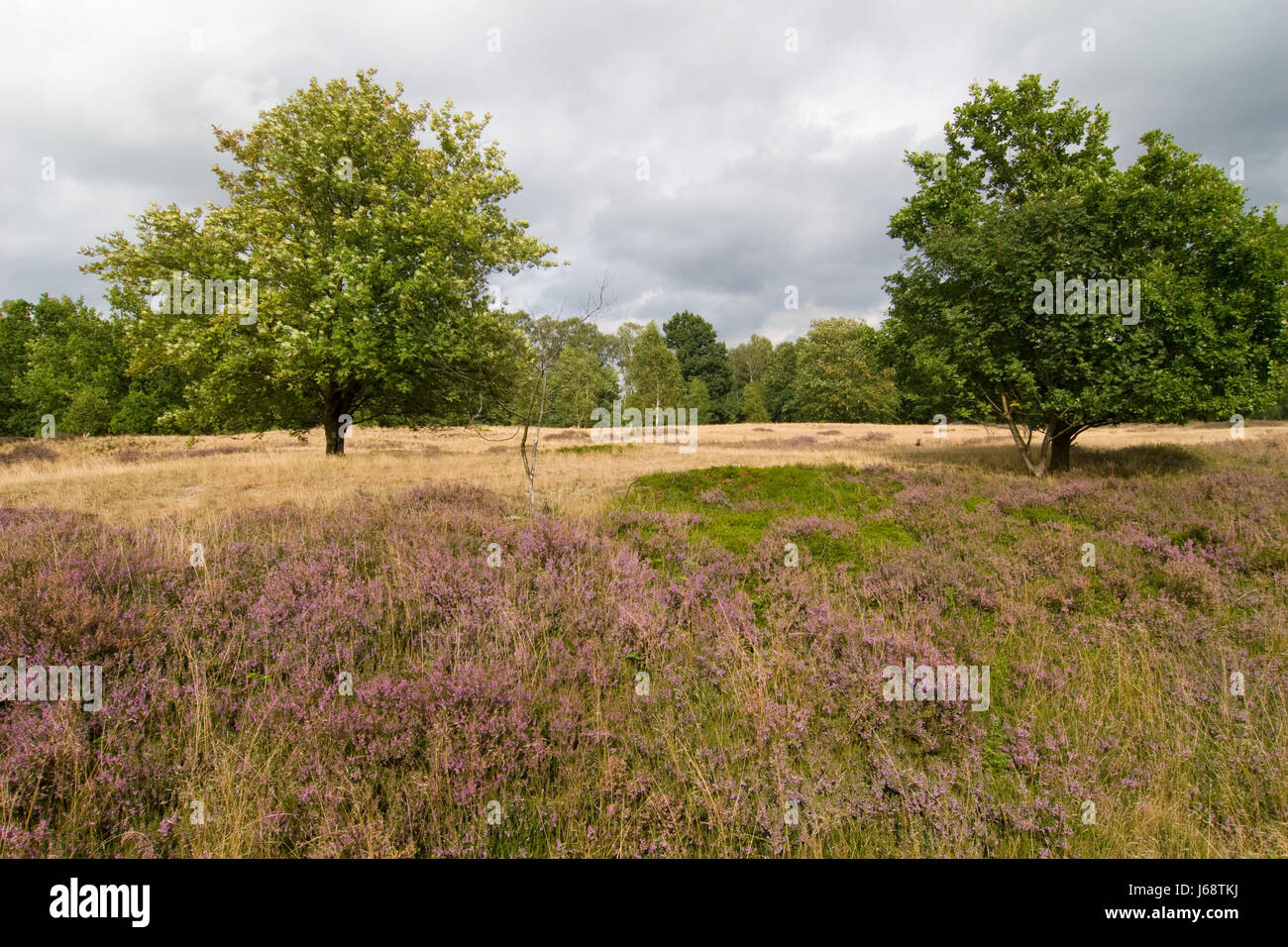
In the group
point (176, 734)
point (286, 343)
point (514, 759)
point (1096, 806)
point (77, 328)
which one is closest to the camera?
point (1096, 806)

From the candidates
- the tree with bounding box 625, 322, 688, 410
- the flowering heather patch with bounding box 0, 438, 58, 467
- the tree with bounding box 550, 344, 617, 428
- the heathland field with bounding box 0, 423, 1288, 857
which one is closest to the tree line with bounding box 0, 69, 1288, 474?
the heathland field with bounding box 0, 423, 1288, 857

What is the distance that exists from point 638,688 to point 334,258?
17.4 m

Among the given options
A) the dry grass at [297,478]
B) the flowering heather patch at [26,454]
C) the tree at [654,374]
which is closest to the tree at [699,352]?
the tree at [654,374]

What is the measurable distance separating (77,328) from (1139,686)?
279 ft

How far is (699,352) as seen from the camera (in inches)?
3275

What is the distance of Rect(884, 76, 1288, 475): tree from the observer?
12406 millimetres

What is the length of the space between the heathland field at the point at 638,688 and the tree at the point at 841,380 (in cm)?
6160

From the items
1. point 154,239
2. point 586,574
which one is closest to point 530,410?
point 586,574

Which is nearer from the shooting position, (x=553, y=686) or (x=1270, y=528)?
(x=553, y=686)

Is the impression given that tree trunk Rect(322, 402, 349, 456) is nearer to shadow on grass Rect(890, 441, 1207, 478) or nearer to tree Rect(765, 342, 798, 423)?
shadow on grass Rect(890, 441, 1207, 478)

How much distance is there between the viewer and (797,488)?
39.9 feet

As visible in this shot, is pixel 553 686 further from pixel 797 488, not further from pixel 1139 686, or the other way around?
pixel 797 488

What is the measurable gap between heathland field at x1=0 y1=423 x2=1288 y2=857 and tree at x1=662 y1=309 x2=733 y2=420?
7599 cm
